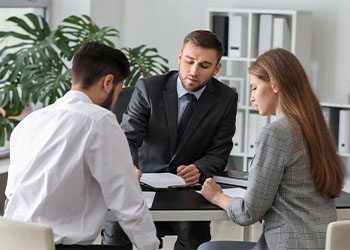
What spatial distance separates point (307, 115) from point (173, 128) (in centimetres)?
99

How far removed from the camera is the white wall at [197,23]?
204 inches

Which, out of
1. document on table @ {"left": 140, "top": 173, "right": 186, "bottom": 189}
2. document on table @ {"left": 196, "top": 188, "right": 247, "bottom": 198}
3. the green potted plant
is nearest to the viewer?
document on table @ {"left": 196, "top": 188, "right": 247, "bottom": 198}

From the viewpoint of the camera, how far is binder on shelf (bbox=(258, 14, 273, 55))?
16.8ft

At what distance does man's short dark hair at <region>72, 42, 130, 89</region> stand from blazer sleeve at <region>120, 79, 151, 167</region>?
0.83m

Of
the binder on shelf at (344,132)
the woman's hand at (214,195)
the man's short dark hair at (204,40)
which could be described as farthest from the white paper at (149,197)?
the binder on shelf at (344,132)

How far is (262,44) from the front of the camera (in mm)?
5180

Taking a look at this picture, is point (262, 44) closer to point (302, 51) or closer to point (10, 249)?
point (302, 51)

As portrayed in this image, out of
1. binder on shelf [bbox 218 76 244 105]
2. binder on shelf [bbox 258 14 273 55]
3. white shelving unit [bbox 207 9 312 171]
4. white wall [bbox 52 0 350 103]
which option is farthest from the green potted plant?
binder on shelf [bbox 258 14 273 55]

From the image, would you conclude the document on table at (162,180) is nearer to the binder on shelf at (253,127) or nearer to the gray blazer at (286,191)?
the gray blazer at (286,191)

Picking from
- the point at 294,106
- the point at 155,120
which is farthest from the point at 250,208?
the point at 155,120

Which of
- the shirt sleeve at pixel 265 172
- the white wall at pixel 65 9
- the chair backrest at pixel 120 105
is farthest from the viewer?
the white wall at pixel 65 9

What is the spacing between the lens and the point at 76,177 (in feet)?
7.18

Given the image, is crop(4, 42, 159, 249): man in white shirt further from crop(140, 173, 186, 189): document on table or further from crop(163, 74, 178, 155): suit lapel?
crop(163, 74, 178, 155): suit lapel

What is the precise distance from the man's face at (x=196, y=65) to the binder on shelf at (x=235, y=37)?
2108 millimetres
